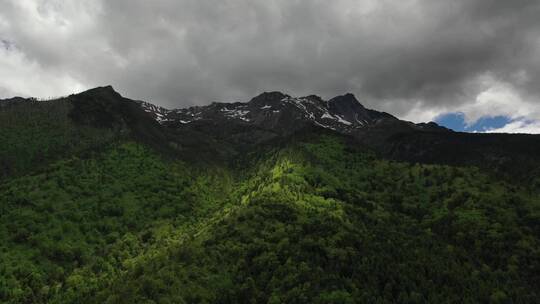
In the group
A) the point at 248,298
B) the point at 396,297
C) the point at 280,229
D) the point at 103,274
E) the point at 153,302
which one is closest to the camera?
the point at 153,302

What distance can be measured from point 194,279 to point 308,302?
38743mm

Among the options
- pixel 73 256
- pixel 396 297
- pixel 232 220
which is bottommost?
pixel 396 297

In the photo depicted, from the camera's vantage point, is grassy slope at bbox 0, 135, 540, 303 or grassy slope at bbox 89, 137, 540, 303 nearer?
grassy slope at bbox 89, 137, 540, 303

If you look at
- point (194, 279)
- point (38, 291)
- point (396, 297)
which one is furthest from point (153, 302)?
point (396, 297)

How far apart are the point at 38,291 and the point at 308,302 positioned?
90.6 meters

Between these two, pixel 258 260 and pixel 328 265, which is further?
pixel 328 265

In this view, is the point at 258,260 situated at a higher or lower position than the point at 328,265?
higher

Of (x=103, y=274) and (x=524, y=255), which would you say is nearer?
(x=103, y=274)

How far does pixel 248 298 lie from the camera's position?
14088 cm

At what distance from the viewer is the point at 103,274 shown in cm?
16288

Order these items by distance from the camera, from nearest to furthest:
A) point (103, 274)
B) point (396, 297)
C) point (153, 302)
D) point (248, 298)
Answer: point (153, 302) < point (248, 298) < point (396, 297) < point (103, 274)

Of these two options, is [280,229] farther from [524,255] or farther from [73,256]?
[524,255]

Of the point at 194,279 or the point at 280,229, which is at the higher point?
the point at 280,229

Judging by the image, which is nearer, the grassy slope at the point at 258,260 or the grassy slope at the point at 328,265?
the grassy slope at the point at 328,265
